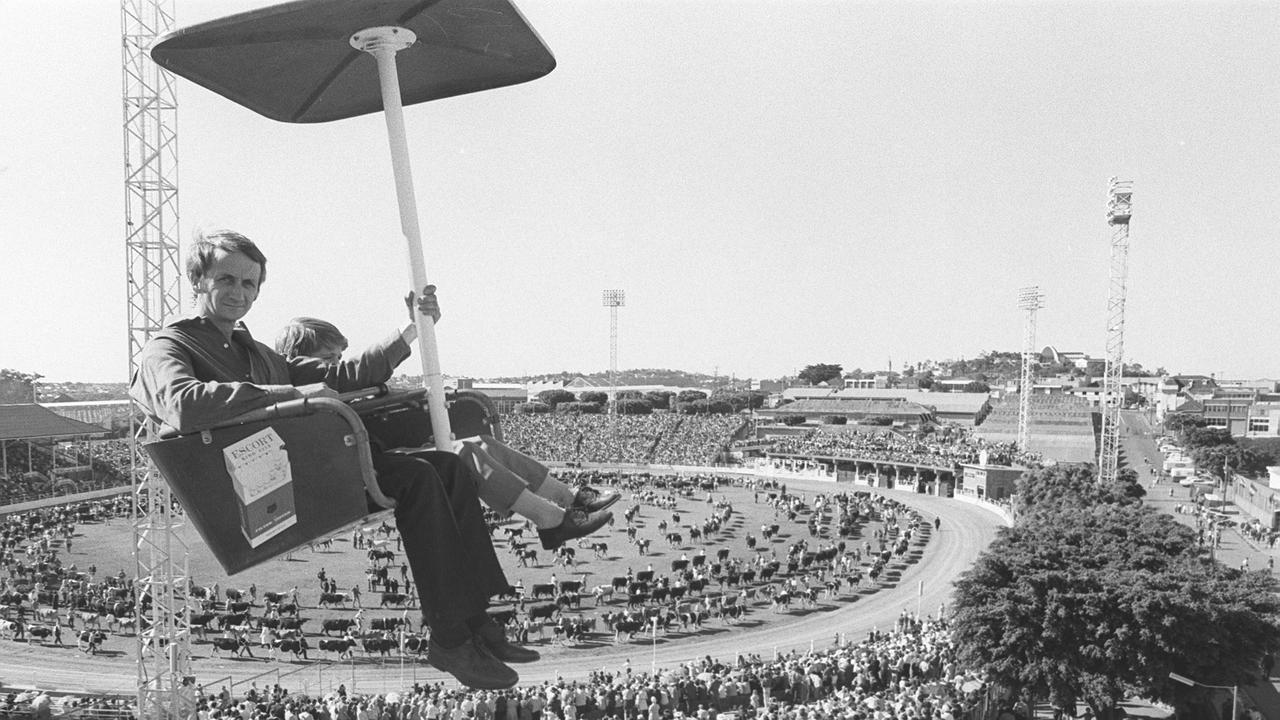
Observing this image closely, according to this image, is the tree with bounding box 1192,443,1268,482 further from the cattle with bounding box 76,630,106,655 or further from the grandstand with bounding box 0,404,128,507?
the grandstand with bounding box 0,404,128,507

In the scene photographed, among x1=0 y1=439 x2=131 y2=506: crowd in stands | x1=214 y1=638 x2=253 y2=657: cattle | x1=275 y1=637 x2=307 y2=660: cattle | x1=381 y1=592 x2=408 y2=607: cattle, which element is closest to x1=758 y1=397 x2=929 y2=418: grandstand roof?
x1=0 y1=439 x2=131 y2=506: crowd in stands

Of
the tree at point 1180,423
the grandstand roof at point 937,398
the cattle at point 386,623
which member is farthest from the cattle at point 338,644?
the grandstand roof at point 937,398

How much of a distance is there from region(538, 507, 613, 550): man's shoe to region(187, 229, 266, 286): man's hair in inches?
67.3

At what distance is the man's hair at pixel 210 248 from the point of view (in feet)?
10.6

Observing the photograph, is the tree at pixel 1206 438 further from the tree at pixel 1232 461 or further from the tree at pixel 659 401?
the tree at pixel 659 401

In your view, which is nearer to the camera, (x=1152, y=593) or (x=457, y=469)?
(x=457, y=469)

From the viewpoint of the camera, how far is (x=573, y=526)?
3.36 m

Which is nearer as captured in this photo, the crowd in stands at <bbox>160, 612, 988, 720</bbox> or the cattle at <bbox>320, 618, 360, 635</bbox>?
the crowd in stands at <bbox>160, 612, 988, 720</bbox>

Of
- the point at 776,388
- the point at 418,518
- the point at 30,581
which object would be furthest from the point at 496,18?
the point at 776,388

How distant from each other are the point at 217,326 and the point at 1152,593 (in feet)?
51.1

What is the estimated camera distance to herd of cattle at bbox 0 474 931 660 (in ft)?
65.3

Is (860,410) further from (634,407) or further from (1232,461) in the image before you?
(1232,461)

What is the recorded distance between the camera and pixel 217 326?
325 centimetres

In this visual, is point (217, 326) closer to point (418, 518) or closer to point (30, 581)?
point (418, 518)
